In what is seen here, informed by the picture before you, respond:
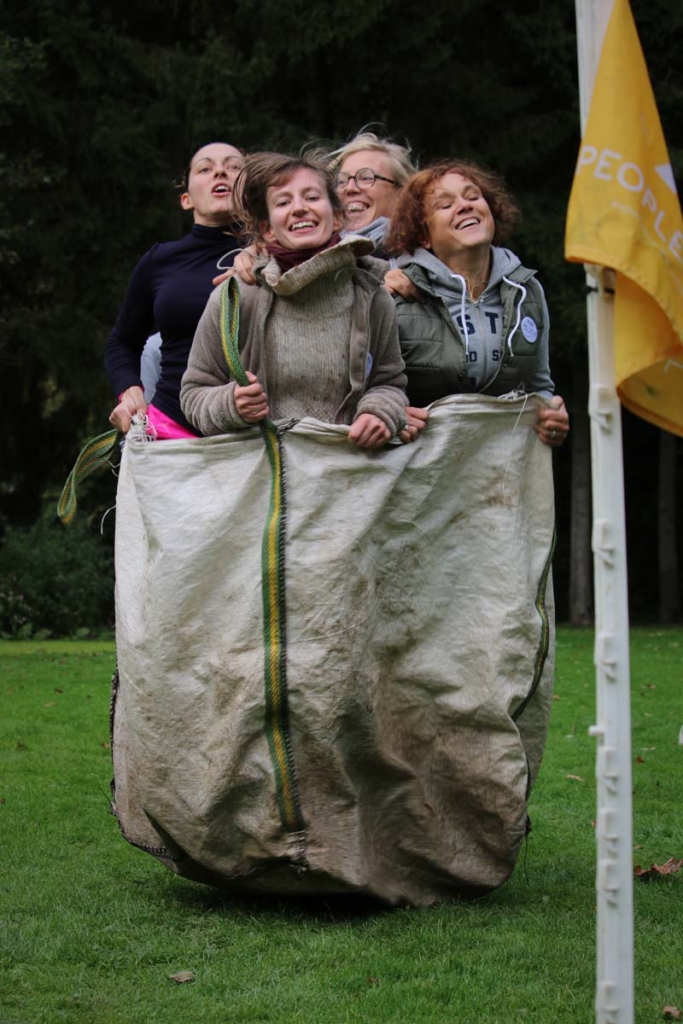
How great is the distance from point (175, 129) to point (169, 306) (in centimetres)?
1403

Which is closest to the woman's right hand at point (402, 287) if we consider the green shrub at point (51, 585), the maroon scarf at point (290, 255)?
the maroon scarf at point (290, 255)

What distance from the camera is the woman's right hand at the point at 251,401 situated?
401 cm

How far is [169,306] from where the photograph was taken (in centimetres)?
490

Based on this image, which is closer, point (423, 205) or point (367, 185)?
point (423, 205)

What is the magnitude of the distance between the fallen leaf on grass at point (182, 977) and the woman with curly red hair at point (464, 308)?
6.26 ft

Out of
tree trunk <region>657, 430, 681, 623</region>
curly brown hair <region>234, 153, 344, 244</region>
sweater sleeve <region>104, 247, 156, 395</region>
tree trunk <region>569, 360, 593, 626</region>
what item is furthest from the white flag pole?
tree trunk <region>657, 430, 681, 623</region>

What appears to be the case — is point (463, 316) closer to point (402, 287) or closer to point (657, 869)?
point (402, 287)

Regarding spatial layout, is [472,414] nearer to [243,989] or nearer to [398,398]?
[398,398]

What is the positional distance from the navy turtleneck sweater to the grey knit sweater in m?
0.46

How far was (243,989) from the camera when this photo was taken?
12.0ft

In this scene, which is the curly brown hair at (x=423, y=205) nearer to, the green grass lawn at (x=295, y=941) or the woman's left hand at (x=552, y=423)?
the woman's left hand at (x=552, y=423)

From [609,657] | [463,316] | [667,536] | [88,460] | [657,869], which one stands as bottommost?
[667,536]

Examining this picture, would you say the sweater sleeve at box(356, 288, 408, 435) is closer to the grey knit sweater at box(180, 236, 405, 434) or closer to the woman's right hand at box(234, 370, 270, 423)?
the grey knit sweater at box(180, 236, 405, 434)

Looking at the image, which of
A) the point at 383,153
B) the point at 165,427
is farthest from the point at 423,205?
the point at 165,427
